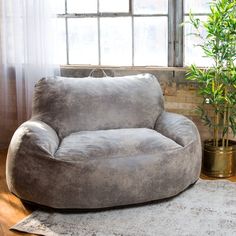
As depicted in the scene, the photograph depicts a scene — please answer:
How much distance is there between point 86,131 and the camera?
3.20m

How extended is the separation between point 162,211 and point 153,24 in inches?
71.2

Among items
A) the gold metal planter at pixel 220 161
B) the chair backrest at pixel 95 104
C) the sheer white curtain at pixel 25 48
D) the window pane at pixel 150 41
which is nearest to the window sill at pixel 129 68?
the window pane at pixel 150 41

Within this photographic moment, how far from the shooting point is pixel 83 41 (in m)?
4.13

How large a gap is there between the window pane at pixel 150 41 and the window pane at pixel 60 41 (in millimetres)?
696

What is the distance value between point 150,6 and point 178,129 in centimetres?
132

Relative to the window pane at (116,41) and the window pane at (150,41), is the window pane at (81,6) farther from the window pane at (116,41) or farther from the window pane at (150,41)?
the window pane at (150,41)

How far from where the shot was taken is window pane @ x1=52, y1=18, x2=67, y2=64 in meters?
3.98

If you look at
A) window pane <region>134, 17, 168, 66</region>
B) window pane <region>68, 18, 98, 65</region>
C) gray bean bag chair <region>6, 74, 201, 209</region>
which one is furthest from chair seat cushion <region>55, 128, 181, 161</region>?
window pane <region>68, 18, 98, 65</region>

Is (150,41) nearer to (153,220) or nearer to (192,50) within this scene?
(192,50)

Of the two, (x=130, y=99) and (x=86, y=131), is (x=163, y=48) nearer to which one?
(x=130, y=99)

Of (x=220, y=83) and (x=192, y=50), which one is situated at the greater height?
(x=192, y=50)

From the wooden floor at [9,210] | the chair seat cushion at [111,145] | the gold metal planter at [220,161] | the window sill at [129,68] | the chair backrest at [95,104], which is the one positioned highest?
the window sill at [129,68]

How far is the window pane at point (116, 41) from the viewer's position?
157 inches

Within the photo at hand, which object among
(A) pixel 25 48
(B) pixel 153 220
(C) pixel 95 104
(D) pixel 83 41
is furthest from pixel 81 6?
(B) pixel 153 220
